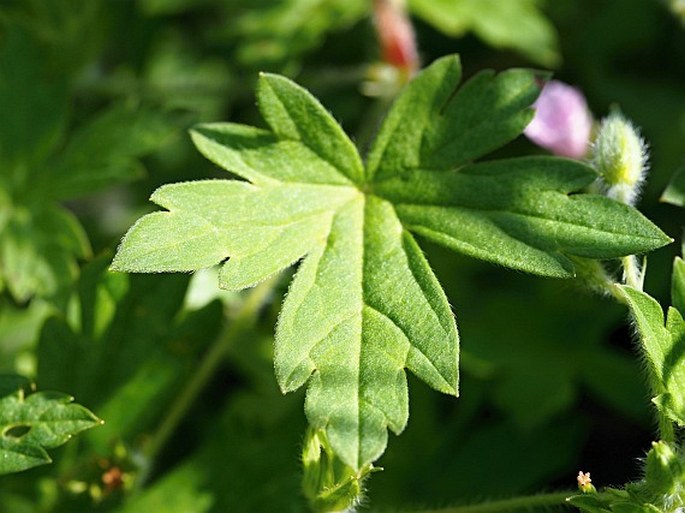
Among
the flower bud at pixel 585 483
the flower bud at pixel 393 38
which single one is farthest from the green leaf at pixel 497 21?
the flower bud at pixel 585 483

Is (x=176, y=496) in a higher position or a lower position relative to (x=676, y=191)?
lower

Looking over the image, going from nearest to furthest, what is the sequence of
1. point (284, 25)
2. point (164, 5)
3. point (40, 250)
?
point (40, 250) → point (284, 25) → point (164, 5)

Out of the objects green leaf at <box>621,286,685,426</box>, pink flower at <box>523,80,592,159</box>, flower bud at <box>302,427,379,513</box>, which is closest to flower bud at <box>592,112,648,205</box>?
green leaf at <box>621,286,685,426</box>

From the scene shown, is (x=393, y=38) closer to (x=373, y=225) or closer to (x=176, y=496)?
(x=373, y=225)

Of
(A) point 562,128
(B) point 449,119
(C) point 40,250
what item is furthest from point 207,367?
(A) point 562,128

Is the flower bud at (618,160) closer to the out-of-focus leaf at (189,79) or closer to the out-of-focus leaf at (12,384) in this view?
the out-of-focus leaf at (12,384)

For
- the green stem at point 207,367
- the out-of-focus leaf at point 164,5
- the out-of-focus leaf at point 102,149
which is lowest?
the green stem at point 207,367

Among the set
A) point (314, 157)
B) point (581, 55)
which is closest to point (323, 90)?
point (581, 55)
